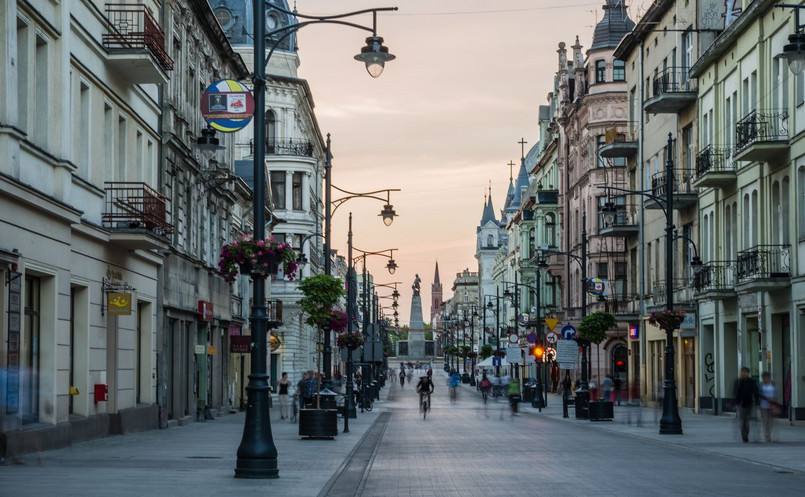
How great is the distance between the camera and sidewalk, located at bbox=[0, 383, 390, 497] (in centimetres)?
1562

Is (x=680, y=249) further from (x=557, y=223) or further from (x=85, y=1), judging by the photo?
(x=557, y=223)

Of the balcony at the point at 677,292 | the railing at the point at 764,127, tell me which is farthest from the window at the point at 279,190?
the railing at the point at 764,127

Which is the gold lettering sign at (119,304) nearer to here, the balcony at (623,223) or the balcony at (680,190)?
the balcony at (680,190)

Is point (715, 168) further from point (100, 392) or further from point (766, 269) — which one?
point (100, 392)

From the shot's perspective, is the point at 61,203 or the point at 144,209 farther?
the point at 144,209

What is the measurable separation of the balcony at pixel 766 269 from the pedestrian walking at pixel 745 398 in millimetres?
8644

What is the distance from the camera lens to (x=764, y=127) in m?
37.2

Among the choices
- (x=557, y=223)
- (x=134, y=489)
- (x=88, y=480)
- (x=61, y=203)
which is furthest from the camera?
(x=557, y=223)

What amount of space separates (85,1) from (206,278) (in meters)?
18.7

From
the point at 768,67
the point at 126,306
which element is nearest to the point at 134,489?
the point at 126,306

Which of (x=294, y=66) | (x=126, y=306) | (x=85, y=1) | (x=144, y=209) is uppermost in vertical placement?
(x=294, y=66)

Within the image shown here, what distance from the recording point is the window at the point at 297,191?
74875 millimetres

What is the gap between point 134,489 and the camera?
15578mm

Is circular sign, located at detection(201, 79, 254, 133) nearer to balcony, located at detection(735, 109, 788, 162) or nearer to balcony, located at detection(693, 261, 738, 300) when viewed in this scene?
balcony, located at detection(735, 109, 788, 162)
